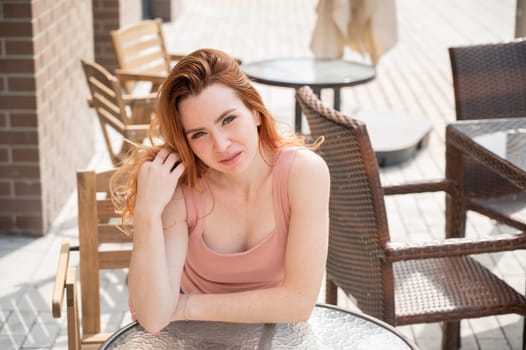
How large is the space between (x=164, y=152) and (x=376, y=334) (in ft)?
2.18

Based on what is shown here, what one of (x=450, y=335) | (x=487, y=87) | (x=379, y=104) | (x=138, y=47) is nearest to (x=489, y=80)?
(x=487, y=87)

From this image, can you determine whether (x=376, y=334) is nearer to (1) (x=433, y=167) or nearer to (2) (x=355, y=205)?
(2) (x=355, y=205)

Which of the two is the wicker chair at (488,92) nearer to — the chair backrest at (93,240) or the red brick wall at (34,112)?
the chair backrest at (93,240)

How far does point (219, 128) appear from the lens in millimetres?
2211

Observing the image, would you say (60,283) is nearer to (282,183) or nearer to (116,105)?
(282,183)

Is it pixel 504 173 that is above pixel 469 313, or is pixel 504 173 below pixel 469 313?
above

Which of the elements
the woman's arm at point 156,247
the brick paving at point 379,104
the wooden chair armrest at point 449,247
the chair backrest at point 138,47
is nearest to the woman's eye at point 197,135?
the woman's arm at point 156,247

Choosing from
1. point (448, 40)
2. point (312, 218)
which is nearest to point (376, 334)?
point (312, 218)

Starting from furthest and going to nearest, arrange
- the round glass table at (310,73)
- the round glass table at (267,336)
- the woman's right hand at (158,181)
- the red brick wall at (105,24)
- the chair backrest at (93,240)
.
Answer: the red brick wall at (105,24) < the round glass table at (310,73) < the chair backrest at (93,240) < the woman's right hand at (158,181) < the round glass table at (267,336)

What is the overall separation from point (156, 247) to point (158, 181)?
161 mm

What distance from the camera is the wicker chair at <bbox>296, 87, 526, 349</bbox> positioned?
9.57 feet

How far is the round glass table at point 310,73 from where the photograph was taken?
5695 mm

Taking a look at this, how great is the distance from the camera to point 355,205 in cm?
303

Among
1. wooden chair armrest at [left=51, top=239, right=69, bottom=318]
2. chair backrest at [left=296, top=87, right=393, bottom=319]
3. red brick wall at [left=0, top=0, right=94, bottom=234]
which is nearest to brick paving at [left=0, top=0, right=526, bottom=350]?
red brick wall at [left=0, top=0, right=94, bottom=234]
